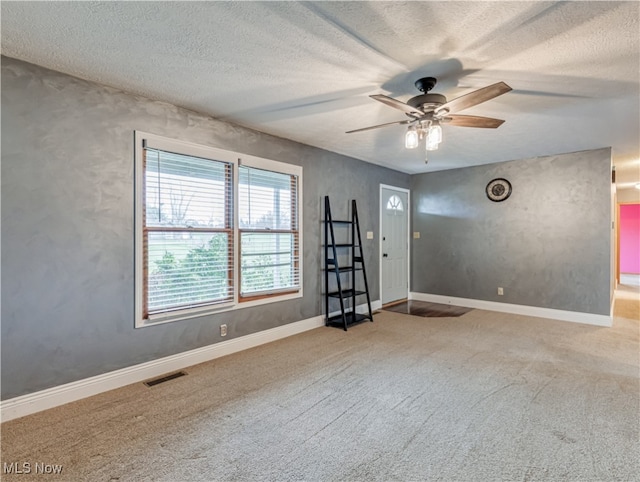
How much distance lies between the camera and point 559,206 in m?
4.95

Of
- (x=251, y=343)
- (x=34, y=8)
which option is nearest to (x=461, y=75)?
(x=34, y=8)

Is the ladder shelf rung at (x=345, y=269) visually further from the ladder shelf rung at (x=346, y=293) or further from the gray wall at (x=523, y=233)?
the gray wall at (x=523, y=233)

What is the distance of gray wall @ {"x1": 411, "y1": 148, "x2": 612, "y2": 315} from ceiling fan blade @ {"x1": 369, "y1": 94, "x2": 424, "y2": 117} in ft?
11.8

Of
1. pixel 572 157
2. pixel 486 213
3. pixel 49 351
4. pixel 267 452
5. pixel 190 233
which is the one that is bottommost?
pixel 267 452

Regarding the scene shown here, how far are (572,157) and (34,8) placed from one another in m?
A: 6.00

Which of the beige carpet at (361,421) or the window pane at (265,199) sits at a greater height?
the window pane at (265,199)

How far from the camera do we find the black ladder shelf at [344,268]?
15.1ft

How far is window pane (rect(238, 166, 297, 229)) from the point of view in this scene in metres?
3.72

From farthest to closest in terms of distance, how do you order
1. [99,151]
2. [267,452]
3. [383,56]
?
1. [99,151]
2. [383,56]
3. [267,452]

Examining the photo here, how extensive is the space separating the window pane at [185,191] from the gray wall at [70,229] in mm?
190

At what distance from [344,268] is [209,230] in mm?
2099

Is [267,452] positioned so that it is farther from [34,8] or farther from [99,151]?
[34,8]

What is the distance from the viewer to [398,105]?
7.88 ft

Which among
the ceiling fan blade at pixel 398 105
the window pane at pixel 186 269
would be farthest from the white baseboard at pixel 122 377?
the ceiling fan blade at pixel 398 105
